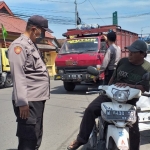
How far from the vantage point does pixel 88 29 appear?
37.1 feet

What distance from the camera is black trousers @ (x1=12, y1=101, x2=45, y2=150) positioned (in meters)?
3.01

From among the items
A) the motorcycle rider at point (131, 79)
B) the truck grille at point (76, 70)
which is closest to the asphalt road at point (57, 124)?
the motorcycle rider at point (131, 79)

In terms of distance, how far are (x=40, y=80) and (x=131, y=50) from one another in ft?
3.98

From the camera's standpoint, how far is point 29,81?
3004mm

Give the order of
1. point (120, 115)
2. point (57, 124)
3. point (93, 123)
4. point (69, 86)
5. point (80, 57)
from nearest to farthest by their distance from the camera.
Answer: point (120, 115) < point (93, 123) < point (57, 124) < point (80, 57) < point (69, 86)

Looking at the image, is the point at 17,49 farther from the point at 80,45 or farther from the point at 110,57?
the point at 80,45

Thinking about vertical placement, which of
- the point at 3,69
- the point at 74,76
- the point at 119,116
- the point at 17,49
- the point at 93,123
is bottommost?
the point at 3,69

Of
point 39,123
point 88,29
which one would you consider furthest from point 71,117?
point 88,29

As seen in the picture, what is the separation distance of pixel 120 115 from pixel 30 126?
99cm

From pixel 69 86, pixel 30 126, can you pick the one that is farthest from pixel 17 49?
pixel 69 86

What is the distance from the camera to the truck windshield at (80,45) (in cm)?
1003

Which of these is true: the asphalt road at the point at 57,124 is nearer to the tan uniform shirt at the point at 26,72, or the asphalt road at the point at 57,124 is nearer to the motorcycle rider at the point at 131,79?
the motorcycle rider at the point at 131,79

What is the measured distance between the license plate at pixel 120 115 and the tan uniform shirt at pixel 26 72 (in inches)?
29.5

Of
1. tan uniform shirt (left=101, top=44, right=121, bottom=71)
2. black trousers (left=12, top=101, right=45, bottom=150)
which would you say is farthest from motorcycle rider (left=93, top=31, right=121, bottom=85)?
black trousers (left=12, top=101, right=45, bottom=150)
